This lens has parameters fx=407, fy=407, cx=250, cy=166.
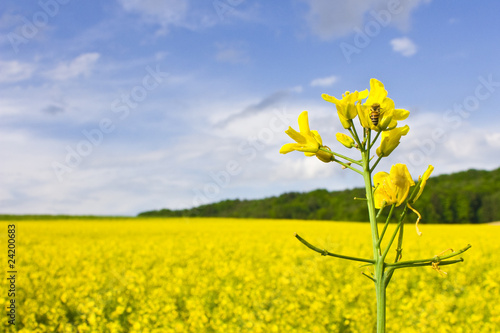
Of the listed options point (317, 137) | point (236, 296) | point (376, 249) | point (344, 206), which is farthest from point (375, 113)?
point (344, 206)

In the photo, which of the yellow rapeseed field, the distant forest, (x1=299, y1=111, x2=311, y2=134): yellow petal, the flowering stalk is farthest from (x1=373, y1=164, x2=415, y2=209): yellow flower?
the distant forest

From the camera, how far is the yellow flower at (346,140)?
36.3 inches

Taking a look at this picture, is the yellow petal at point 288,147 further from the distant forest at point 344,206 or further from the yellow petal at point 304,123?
the distant forest at point 344,206

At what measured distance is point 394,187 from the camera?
3.12 ft

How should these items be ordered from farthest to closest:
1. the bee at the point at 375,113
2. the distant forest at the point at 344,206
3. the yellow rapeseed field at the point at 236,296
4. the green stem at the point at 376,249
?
the distant forest at the point at 344,206 < the yellow rapeseed field at the point at 236,296 < the bee at the point at 375,113 < the green stem at the point at 376,249

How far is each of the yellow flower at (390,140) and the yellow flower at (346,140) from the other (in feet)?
0.22

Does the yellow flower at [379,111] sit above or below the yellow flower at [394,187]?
above

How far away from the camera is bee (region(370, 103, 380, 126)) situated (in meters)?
0.91

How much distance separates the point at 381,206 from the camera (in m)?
0.95

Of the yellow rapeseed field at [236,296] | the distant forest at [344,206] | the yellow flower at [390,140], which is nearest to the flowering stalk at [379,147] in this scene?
the yellow flower at [390,140]

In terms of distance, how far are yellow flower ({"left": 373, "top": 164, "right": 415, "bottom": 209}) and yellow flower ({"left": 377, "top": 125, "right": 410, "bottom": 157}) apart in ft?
0.14

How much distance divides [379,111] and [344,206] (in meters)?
33.1

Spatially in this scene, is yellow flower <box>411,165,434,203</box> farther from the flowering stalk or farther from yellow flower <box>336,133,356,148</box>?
yellow flower <box>336,133,356,148</box>

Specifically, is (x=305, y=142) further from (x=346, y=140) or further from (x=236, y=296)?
(x=236, y=296)
